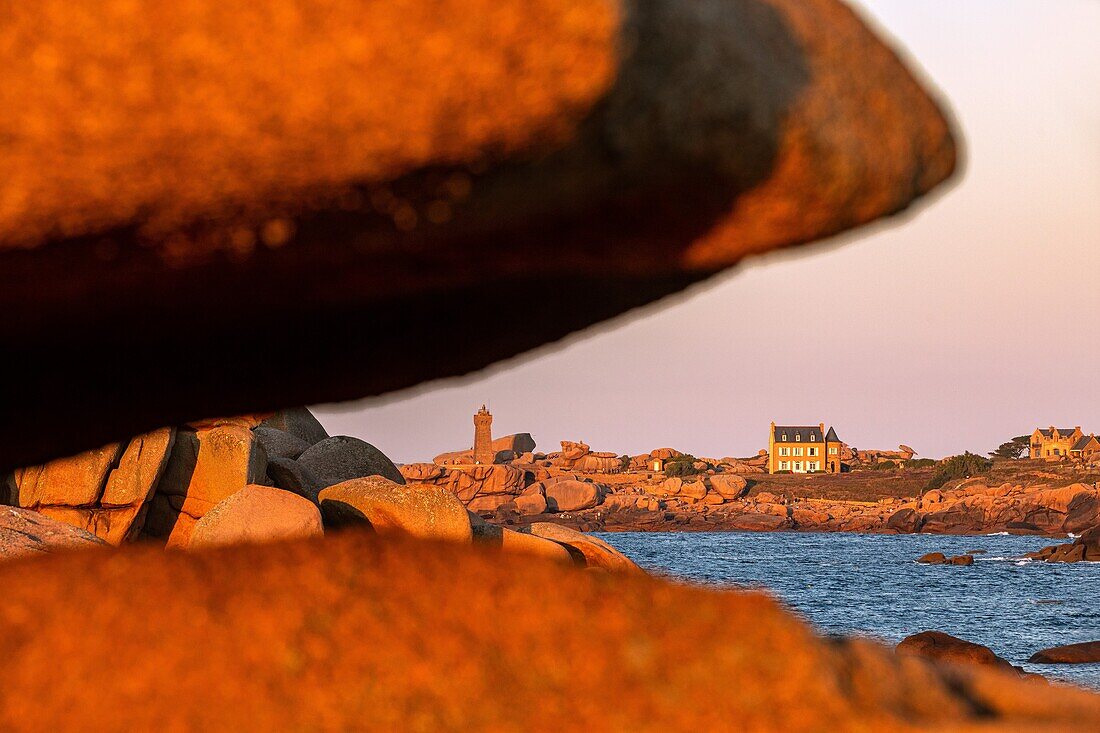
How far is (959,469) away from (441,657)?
117 meters

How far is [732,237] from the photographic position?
266cm

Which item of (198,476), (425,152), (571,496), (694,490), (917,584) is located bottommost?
(917,584)

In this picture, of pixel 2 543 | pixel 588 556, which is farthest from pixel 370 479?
pixel 2 543

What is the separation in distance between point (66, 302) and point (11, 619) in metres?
0.88

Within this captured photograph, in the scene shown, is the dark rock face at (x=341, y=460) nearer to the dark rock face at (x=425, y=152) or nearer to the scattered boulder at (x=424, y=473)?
the dark rock face at (x=425, y=152)

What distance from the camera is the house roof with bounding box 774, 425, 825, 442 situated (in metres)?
136

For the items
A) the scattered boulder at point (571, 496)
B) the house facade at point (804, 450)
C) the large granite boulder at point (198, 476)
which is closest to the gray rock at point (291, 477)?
the large granite boulder at point (198, 476)

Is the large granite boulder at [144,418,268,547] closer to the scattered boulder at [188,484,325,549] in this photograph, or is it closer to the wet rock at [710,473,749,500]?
the scattered boulder at [188,484,325,549]

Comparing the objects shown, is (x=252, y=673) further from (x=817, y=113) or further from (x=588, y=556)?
(x=588, y=556)

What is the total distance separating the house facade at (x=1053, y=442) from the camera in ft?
405

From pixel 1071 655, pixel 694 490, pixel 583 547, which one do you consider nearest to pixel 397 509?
pixel 583 547

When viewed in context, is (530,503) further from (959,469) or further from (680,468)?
(959,469)

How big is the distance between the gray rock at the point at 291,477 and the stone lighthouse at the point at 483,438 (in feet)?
341

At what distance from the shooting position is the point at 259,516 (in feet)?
52.8
